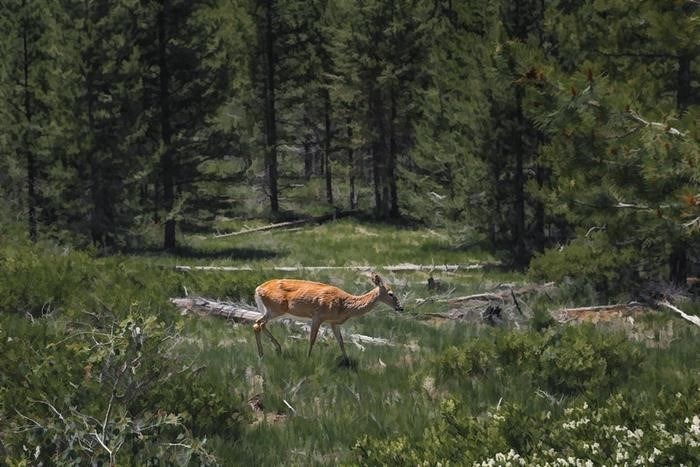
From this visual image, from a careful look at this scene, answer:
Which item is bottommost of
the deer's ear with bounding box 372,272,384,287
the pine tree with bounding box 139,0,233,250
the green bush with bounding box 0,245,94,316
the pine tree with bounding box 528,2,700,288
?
the green bush with bounding box 0,245,94,316

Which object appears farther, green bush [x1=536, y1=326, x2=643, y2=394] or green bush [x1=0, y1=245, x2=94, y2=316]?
green bush [x1=0, y1=245, x2=94, y2=316]

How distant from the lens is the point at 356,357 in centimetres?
789

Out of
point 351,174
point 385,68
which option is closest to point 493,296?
point 385,68

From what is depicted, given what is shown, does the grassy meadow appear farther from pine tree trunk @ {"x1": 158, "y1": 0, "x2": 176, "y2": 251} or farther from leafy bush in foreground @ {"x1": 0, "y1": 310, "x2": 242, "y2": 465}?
pine tree trunk @ {"x1": 158, "y1": 0, "x2": 176, "y2": 251}

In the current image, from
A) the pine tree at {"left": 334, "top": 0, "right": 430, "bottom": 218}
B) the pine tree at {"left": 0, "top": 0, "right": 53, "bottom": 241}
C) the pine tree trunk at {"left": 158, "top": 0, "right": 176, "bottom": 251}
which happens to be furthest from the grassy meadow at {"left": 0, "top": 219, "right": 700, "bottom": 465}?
the pine tree at {"left": 334, "top": 0, "right": 430, "bottom": 218}

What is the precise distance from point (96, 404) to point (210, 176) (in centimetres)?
2202

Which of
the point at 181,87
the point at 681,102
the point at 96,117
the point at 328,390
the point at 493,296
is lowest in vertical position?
the point at 493,296

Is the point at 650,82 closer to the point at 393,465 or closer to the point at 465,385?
the point at 465,385

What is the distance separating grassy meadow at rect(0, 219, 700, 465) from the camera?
440 cm

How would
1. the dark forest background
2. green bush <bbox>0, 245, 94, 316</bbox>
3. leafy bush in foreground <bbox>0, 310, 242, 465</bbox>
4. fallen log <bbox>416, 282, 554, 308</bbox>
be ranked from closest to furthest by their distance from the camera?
leafy bush in foreground <bbox>0, 310, 242, 465</bbox>, green bush <bbox>0, 245, 94, 316</bbox>, fallen log <bbox>416, 282, 554, 308</bbox>, the dark forest background

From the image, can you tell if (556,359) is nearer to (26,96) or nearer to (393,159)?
(26,96)

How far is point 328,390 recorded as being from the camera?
6.64 m

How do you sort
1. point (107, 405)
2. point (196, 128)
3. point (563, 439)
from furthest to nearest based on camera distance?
point (196, 128)
point (107, 405)
point (563, 439)

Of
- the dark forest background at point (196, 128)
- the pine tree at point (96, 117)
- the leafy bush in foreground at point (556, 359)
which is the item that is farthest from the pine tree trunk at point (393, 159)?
the leafy bush in foreground at point (556, 359)
